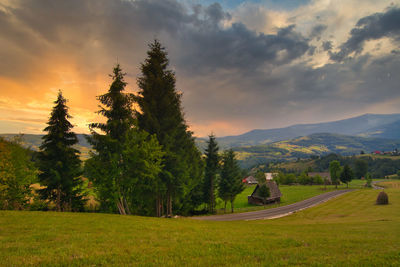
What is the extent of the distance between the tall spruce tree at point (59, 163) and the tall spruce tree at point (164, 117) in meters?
9.84

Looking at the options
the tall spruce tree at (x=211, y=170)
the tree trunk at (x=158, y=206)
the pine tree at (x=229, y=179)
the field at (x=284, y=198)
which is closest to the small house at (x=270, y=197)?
the field at (x=284, y=198)

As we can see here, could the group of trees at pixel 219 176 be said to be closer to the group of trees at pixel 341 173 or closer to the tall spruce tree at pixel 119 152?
the tall spruce tree at pixel 119 152

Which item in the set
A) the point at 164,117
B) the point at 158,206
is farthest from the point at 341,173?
the point at 164,117

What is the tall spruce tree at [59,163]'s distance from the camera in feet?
82.3

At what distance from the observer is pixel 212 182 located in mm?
46656

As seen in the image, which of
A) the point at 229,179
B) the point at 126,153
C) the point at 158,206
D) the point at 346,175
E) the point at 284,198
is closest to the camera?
the point at 126,153

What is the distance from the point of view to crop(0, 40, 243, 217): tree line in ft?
73.2

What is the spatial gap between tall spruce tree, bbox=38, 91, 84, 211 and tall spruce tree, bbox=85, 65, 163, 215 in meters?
5.63

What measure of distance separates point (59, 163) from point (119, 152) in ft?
28.3

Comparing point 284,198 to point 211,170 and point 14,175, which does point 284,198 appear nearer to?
point 211,170

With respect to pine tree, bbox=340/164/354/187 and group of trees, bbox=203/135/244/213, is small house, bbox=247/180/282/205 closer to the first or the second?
group of trees, bbox=203/135/244/213

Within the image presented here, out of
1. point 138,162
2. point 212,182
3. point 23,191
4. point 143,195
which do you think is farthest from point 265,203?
point 23,191

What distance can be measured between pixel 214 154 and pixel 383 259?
38.7 metres

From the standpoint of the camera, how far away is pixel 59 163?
2469cm
